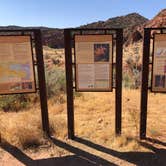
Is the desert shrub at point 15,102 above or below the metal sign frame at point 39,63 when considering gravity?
below

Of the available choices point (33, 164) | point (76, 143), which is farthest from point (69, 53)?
point (33, 164)

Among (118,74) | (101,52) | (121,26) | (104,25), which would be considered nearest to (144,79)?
(118,74)

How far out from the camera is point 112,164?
14.8 ft

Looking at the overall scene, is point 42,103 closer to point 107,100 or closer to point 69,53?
point 69,53

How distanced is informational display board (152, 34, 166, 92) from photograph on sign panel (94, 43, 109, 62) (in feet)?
2.67

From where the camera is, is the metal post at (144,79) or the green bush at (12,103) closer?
the metal post at (144,79)

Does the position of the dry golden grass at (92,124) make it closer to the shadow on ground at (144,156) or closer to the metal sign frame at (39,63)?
the shadow on ground at (144,156)

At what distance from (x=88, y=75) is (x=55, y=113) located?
2397mm

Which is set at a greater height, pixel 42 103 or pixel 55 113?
pixel 42 103

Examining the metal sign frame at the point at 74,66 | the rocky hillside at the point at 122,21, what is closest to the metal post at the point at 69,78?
the metal sign frame at the point at 74,66

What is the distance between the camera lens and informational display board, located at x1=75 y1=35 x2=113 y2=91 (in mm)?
4973

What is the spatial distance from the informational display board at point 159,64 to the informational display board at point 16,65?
212 centimetres

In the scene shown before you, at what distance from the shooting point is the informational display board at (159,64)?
4844 millimetres

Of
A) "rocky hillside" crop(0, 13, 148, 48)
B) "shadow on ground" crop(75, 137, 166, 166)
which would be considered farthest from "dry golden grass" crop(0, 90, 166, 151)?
"rocky hillside" crop(0, 13, 148, 48)
